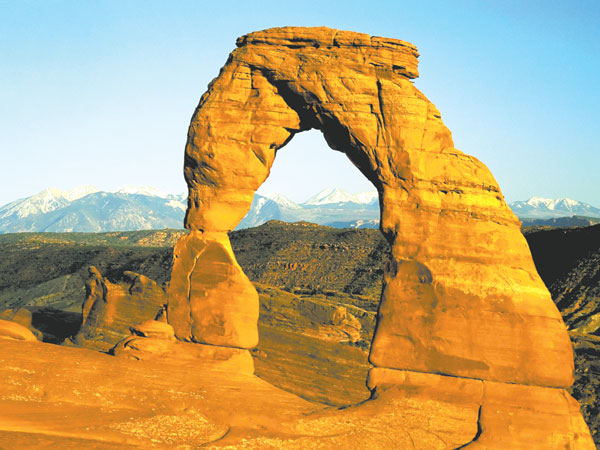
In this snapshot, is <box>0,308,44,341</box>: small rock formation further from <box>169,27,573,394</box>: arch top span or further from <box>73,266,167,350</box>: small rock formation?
<box>169,27,573,394</box>: arch top span

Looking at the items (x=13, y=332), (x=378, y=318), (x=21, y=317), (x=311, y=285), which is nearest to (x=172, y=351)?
(x=13, y=332)

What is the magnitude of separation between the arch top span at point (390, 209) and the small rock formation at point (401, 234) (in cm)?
3

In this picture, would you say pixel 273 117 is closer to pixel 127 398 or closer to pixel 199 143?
pixel 199 143

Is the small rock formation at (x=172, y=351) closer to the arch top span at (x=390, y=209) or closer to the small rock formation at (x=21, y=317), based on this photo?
the arch top span at (x=390, y=209)

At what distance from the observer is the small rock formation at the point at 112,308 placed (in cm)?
2600

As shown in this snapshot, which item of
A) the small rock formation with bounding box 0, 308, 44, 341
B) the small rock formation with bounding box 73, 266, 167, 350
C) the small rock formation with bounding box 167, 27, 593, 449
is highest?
the small rock formation with bounding box 167, 27, 593, 449

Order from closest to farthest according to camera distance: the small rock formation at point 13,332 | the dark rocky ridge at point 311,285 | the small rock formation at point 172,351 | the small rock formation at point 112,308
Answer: the small rock formation at point 13,332
the small rock formation at point 172,351
the small rock formation at point 112,308
the dark rocky ridge at point 311,285

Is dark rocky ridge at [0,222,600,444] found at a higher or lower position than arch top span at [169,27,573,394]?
lower

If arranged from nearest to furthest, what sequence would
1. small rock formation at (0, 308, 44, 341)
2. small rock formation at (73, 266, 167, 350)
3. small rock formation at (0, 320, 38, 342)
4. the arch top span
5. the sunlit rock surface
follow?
1. the sunlit rock surface
2. the arch top span
3. small rock formation at (0, 320, 38, 342)
4. small rock formation at (73, 266, 167, 350)
5. small rock formation at (0, 308, 44, 341)

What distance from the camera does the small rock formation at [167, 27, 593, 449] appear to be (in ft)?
48.6

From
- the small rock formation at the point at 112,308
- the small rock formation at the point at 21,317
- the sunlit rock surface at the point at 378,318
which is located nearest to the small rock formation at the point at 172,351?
the sunlit rock surface at the point at 378,318

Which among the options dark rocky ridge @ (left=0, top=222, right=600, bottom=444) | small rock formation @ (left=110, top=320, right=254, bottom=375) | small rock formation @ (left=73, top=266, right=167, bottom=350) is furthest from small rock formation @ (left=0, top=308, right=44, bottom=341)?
small rock formation @ (left=110, top=320, right=254, bottom=375)

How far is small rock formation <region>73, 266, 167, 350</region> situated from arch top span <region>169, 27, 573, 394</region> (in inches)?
318

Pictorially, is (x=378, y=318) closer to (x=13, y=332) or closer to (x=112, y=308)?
(x=13, y=332)
